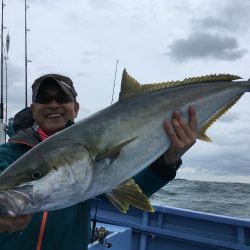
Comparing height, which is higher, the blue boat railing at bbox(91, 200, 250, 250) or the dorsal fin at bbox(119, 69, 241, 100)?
the dorsal fin at bbox(119, 69, 241, 100)

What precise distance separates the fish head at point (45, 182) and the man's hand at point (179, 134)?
2.69 feet

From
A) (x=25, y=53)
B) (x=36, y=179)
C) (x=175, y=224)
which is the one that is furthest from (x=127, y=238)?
(x=25, y=53)

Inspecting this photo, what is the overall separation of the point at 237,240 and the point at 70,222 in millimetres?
4208

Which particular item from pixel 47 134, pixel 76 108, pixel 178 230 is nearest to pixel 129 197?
pixel 47 134

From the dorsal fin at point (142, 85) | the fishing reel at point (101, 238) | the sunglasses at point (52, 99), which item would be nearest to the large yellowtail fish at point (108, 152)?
the dorsal fin at point (142, 85)

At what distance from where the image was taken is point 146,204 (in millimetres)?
2732

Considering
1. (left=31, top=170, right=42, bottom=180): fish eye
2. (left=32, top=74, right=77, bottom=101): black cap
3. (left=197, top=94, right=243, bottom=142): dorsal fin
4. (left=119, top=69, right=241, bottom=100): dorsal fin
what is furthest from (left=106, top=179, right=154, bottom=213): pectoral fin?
(left=32, top=74, right=77, bottom=101): black cap

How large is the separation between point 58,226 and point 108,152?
943mm

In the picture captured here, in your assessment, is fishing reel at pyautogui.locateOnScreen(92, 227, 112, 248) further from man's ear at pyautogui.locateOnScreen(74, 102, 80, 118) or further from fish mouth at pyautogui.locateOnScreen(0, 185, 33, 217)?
fish mouth at pyautogui.locateOnScreen(0, 185, 33, 217)

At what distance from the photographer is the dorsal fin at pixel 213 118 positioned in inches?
133

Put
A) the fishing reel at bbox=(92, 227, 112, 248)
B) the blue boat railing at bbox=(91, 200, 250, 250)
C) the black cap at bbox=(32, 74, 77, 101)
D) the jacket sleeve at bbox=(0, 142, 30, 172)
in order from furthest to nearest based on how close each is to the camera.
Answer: the blue boat railing at bbox=(91, 200, 250, 250) < the fishing reel at bbox=(92, 227, 112, 248) < the black cap at bbox=(32, 74, 77, 101) < the jacket sleeve at bbox=(0, 142, 30, 172)

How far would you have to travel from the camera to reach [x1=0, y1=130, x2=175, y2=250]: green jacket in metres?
3.03

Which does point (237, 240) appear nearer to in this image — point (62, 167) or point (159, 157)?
point (159, 157)

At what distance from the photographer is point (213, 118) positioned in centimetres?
351
